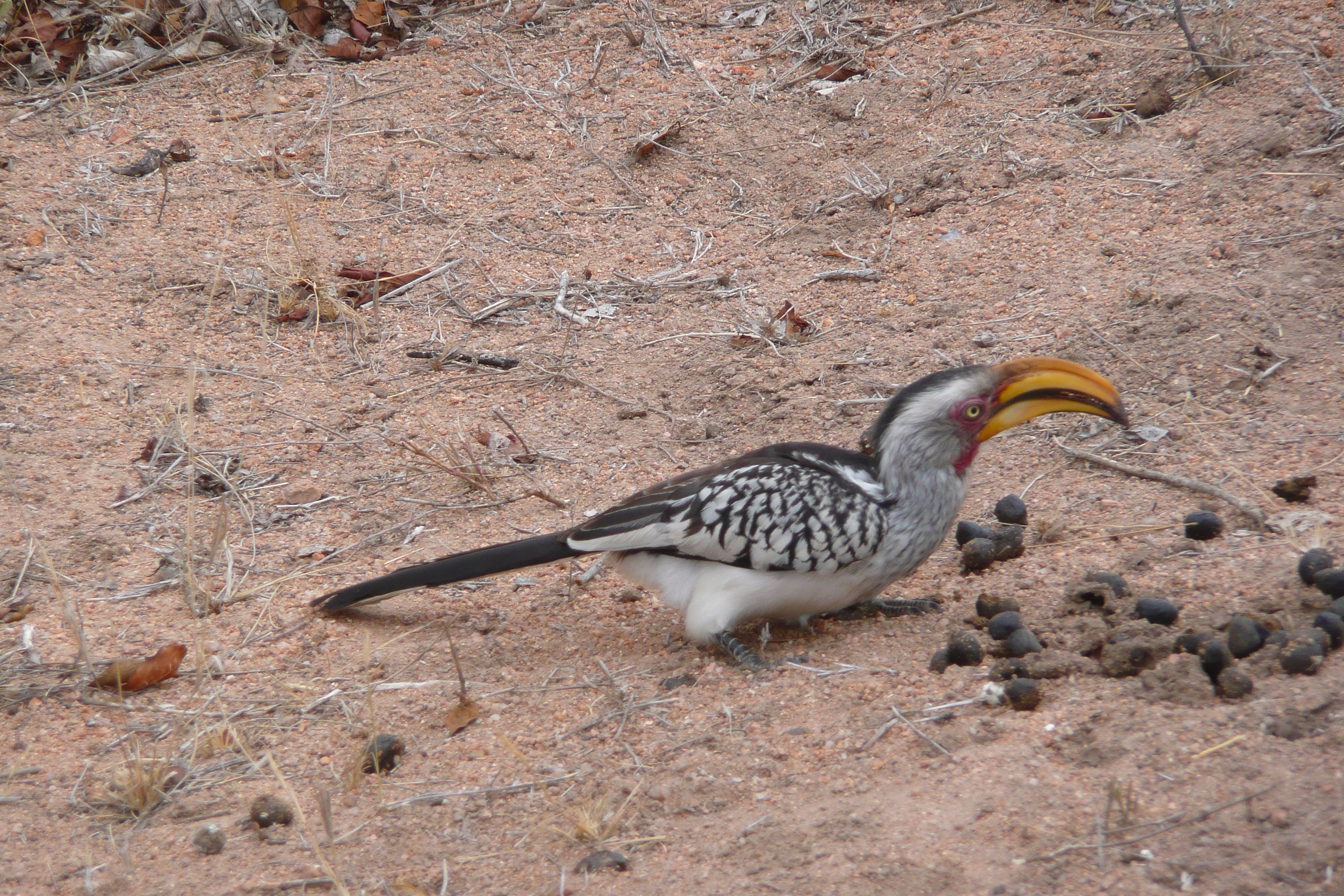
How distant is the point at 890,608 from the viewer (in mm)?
3281

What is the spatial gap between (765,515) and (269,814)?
1.45m

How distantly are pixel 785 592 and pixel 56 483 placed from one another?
261 cm

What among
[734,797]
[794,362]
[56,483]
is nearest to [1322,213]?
[794,362]

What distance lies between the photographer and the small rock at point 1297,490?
321 cm

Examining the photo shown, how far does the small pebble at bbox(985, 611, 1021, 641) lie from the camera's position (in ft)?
9.34

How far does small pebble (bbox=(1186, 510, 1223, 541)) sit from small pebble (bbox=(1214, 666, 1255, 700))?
0.81 metres

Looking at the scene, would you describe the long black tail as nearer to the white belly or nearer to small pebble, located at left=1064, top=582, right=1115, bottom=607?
the white belly

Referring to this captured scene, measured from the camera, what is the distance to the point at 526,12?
6.61 m

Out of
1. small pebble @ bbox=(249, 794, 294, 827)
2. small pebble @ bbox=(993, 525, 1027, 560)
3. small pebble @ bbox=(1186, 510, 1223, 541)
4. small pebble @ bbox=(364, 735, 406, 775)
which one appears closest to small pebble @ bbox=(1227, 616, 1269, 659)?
small pebble @ bbox=(1186, 510, 1223, 541)

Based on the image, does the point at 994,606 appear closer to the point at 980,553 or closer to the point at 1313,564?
the point at 980,553

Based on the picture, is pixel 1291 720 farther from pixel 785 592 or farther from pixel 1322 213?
pixel 1322 213

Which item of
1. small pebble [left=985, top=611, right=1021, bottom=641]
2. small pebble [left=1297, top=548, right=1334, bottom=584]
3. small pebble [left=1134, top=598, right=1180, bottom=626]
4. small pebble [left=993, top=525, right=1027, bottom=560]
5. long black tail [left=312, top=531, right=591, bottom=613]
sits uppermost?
small pebble [left=1297, top=548, right=1334, bottom=584]

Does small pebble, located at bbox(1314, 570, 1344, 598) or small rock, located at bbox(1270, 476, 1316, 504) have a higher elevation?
small pebble, located at bbox(1314, 570, 1344, 598)

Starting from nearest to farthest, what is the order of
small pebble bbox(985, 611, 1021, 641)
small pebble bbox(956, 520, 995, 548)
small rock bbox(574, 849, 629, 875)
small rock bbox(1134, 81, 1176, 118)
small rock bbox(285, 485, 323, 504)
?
small rock bbox(574, 849, 629, 875), small pebble bbox(985, 611, 1021, 641), small pebble bbox(956, 520, 995, 548), small rock bbox(285, 485, 323, 504), small rock bbox(1134, 81, 1176, 118)
